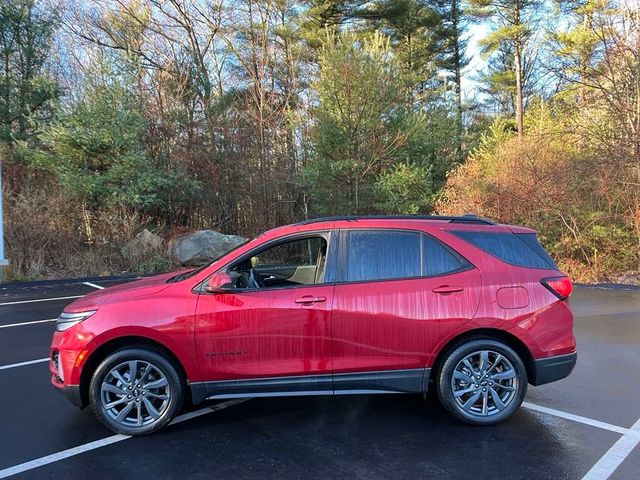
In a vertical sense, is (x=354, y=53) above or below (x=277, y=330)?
above

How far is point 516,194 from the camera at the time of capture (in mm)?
14086

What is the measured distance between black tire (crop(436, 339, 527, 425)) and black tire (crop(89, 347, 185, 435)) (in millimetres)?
2190

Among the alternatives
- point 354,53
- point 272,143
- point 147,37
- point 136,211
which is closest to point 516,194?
point 354,53

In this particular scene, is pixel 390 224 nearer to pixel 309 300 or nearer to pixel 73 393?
pixel 309 300

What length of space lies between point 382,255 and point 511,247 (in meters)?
1.16

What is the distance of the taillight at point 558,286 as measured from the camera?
4.35 meters

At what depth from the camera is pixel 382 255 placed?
14.3 ft

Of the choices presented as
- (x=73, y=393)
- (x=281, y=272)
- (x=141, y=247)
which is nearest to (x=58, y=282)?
(x=141, y=247)

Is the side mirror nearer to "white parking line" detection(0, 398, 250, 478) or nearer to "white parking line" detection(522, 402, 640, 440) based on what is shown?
"white parking line" detection(0, 398, 250, 478)

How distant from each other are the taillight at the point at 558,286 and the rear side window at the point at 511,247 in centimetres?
14

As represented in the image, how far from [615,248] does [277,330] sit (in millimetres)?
12155

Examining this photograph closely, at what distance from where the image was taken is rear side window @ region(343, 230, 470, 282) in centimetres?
429

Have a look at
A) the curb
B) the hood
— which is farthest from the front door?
the curb

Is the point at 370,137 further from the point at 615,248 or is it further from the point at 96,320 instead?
the point at 96,320
